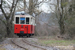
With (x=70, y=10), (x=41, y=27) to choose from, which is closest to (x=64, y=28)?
(x=70, y=10)

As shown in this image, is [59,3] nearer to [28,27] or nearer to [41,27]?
[28,27]

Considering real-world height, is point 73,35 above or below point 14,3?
below

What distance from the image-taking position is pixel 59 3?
1969 cm

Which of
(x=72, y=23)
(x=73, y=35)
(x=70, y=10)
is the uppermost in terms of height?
(x=70, y=10)

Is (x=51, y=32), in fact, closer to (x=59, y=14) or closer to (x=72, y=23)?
(x=59, y=14)

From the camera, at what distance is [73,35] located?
16609mm

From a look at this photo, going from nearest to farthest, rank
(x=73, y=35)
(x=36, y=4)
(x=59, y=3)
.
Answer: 1. (x=73, y=35)
2. (x=59, y=3)
3. (x=36, y=4)

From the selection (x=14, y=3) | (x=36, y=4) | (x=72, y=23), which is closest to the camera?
(x=72, y=23)

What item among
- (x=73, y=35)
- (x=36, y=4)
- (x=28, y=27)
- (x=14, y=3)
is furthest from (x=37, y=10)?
(x=73, y=35)

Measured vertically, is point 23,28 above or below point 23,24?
below

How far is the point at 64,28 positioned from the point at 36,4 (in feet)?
28.9

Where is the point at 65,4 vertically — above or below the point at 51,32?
above

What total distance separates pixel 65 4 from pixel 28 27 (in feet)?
16.8

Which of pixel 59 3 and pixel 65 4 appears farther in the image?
pixel 59 3
